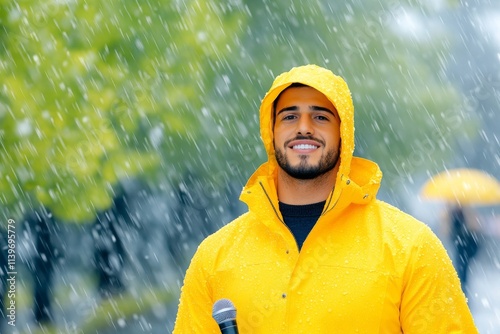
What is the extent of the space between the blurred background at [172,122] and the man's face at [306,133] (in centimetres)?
864

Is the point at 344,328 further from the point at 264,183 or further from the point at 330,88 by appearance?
the point at 330,88

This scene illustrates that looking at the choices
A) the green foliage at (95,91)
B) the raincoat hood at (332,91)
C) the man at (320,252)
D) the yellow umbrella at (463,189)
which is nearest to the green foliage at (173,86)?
the green foliage at (95,91)

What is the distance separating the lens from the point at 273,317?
12.1 feet

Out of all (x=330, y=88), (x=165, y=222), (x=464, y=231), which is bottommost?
(x=464, y=231)

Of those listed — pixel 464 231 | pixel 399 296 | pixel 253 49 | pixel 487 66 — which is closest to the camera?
pixel 399 296

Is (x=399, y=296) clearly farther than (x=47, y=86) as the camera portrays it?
No

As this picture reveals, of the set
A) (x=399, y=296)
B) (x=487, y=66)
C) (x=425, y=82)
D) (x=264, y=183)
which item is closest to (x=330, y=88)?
(x=264, y=183)

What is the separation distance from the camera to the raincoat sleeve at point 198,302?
13.0 feet

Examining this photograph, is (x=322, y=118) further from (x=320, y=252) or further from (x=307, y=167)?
(x=320, y=252)

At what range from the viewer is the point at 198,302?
3.98 m

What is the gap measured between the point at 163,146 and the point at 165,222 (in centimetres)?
372

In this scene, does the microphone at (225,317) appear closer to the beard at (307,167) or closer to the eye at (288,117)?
the beard at (307,167)

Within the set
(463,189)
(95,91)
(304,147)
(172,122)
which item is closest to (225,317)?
(304,147)

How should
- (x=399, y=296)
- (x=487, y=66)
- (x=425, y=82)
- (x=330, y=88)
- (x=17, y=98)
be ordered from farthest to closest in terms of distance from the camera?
1. (x=487, y=66)
2. (x=425, y=82)
3. (x=17, y=98)
4. (x=330, y=88)
5. (x=399, y=296)
